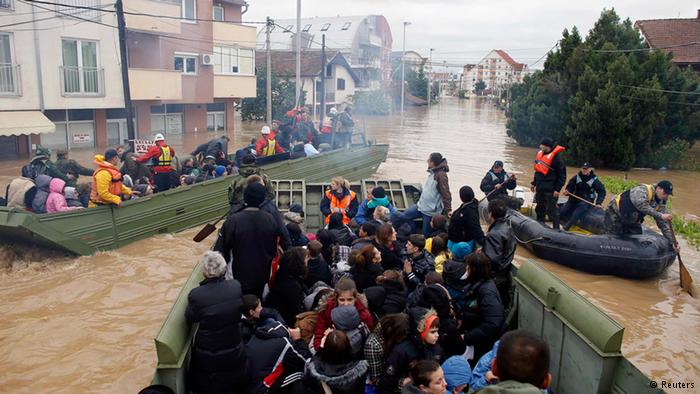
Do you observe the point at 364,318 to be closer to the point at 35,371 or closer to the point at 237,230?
the point at 237,230

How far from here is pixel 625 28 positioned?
25578 mm

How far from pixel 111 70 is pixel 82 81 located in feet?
4.51

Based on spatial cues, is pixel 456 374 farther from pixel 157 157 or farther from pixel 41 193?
pixel 157 157

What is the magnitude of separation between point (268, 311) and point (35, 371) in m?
3.25

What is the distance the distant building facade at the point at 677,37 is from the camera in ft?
106

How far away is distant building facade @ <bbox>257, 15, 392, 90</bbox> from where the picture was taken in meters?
59.7

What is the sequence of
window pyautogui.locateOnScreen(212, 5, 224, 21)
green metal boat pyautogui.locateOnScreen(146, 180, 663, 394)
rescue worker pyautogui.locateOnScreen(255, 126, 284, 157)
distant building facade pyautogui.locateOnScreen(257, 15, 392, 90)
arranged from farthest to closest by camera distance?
distant building facade pyautogui.locateOnScreen(257, 15, 392, 90) → window pyautogui.locateOnScreen(212, 5, 224, 21) → rescue worker pyautogui.locateOnScreen(255, 126, 284, 157) → green metal boat pyautogui.locateOnScreen(146, 180, 663, 394)

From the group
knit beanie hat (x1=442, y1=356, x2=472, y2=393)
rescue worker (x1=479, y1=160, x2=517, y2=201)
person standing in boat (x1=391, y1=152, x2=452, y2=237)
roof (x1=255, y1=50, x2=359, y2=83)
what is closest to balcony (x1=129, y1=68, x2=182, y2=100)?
rescue worker (x1=479, y1=160, x2=517, y2=201)

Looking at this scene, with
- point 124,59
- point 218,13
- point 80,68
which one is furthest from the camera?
point 218,13

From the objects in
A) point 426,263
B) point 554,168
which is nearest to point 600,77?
point 554,168

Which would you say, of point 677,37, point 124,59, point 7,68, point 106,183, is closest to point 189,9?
point 7,68

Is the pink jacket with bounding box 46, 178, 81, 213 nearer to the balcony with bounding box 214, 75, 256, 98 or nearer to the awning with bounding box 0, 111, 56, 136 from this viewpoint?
the awning with bounding box 0, 111, 56, 136

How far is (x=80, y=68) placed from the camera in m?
21.1

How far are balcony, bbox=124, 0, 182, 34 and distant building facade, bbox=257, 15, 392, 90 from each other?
33123 millimetres
